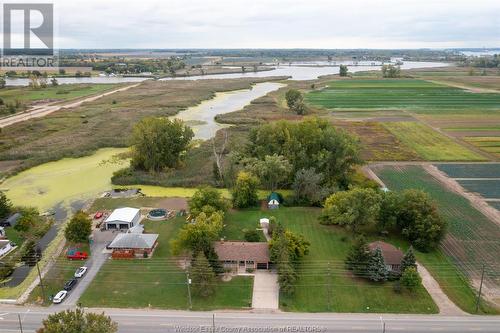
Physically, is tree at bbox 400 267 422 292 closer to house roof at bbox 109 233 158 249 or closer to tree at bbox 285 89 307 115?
house roof at bbox 109 233 158 249

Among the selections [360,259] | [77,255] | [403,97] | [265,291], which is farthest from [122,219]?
[403,97]

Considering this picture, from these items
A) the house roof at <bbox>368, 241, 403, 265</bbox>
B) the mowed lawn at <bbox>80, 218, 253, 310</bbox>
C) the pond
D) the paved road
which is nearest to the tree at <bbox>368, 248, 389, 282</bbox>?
the house roof at <bbox>368, 241, 403, 265</bbox>

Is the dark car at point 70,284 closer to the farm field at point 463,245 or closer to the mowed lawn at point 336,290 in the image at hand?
the mowed lawn at point 336,290

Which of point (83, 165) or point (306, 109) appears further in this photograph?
point (306, 109)

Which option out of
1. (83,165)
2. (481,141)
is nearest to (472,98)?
(481,141)

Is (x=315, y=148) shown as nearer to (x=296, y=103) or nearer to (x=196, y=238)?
(x=196, y=238)

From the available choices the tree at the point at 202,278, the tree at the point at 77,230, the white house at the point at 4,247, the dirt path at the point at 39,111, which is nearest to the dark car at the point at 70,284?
the tree at the point at 77,230

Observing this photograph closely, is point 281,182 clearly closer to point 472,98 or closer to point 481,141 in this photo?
point 481,141
